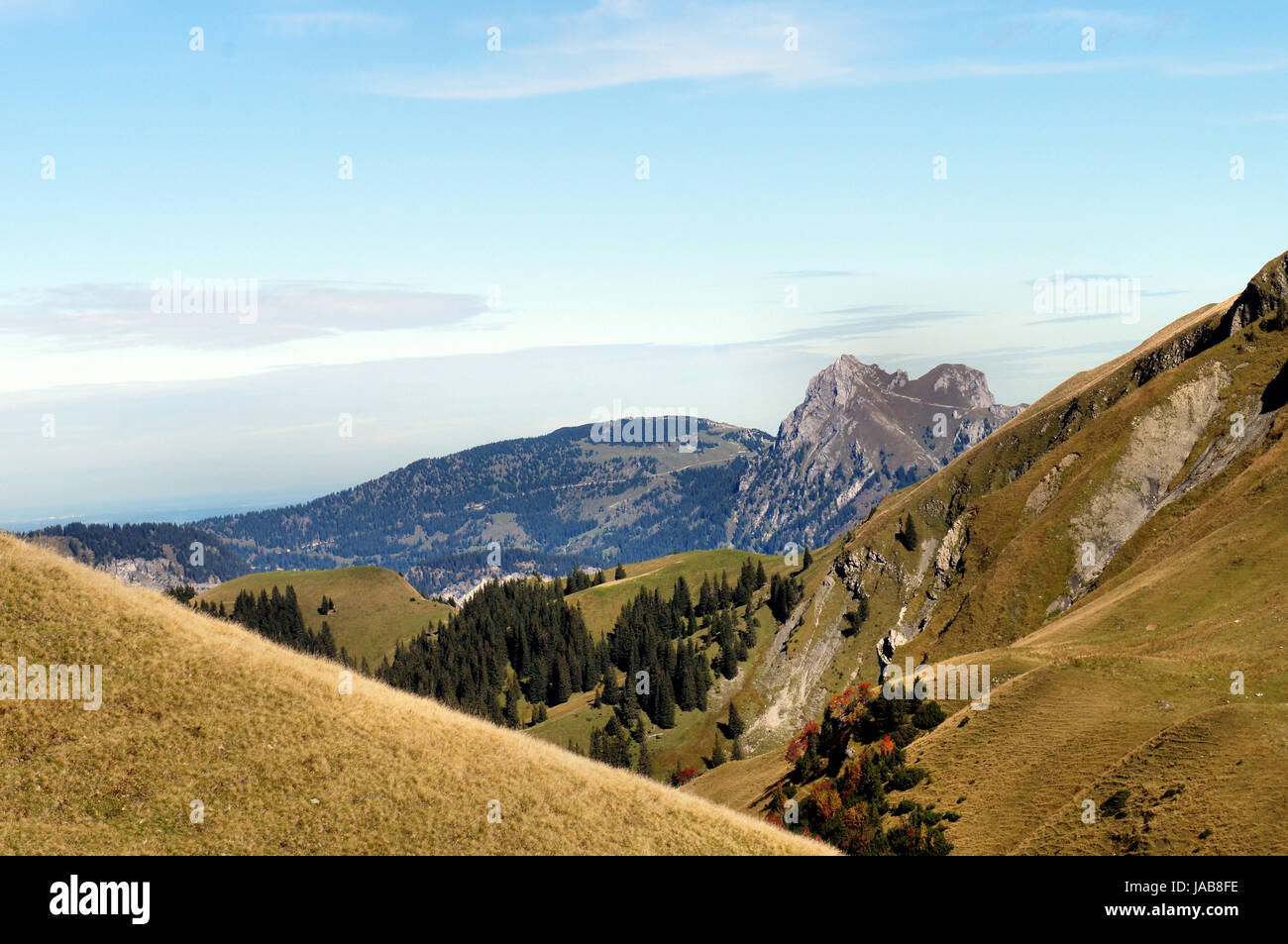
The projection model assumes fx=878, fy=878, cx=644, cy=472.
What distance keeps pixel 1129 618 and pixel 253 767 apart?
80.8m

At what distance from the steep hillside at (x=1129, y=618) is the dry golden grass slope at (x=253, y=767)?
71.2ft

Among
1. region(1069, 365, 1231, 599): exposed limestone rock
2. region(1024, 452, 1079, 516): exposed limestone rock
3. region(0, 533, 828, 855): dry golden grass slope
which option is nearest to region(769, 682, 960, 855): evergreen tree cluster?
region(0, 533, 828, 855): dry golden grass slope

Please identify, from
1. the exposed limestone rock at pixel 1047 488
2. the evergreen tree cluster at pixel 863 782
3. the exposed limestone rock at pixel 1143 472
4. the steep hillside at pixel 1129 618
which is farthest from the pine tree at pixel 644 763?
the exposed limestone rock at pixel 1143 472

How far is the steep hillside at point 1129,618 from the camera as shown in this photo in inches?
2016

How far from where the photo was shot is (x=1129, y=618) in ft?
285

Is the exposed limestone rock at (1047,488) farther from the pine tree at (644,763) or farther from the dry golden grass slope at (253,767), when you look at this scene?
the dry golden grass slope at (253,767)

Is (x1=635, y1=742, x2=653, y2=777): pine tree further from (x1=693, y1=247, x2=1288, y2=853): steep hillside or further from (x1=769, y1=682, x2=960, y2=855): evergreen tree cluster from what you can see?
(x1=769, y1=682, x2=960, y2=855): evergreen tree cluster

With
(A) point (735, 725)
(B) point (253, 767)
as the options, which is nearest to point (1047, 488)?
(A) point (735, 725)

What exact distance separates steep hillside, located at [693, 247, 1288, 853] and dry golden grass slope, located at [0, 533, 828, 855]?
21.7 meters

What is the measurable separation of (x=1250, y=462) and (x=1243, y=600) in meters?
45.0

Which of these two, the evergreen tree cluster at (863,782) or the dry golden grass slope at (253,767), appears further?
the evergreen tree cluster at (863,782)

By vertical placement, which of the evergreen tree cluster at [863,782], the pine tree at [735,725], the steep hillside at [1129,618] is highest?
the steep hillside at [1129,618]

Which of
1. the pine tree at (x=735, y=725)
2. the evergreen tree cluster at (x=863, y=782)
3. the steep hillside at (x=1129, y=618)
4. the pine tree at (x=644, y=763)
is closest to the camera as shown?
the steep hillside at (x=1129, y=618)

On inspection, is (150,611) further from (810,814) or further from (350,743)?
(810,814)
